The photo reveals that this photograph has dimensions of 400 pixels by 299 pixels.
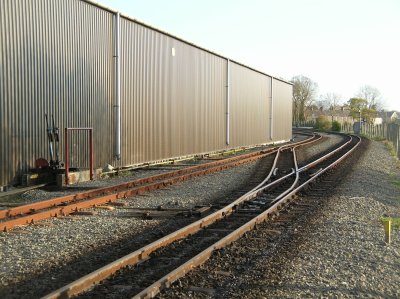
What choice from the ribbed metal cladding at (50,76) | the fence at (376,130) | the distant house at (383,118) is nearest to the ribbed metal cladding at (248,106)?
the fence at (376,130)

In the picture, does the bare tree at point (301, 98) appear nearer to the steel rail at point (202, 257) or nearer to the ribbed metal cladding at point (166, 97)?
the ribbed metal cladding at point (166, 97)

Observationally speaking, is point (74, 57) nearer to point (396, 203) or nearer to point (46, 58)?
point (46, 58)

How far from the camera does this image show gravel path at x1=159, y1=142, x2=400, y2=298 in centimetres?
495

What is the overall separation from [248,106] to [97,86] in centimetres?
1569

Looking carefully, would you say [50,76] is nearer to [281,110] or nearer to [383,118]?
[281,110]

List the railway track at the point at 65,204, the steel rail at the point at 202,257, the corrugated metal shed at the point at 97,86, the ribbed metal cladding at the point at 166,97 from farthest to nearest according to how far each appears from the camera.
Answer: the ribbed metal cladding at the point at 166,97, the corrugated metal shed at the point at 97,86, the railway track at the point at 65,204, the steel rail at the point at 202,257

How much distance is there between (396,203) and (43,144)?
9.04 meters

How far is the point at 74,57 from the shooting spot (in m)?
13.8

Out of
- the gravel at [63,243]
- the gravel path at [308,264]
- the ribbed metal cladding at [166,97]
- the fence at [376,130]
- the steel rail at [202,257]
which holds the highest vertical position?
the ribbed metal cladding at [166,97]

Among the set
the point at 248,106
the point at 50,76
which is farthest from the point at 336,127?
the point at 50,76

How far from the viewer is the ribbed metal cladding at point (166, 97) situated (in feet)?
53.8

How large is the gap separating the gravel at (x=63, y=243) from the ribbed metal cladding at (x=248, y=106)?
16.6 meters

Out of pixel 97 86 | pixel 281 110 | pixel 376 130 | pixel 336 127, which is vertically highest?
pixel 97 86

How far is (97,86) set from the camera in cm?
1484
